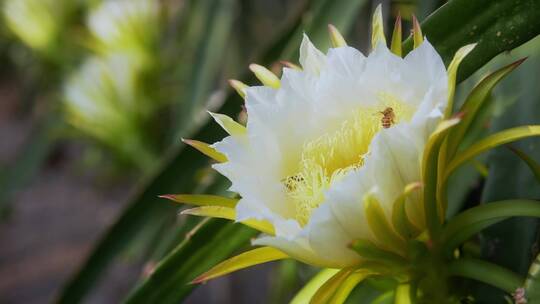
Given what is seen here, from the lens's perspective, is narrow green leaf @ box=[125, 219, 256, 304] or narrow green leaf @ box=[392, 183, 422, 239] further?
narrow green leaf @ box=[125, 219, 256, 304]

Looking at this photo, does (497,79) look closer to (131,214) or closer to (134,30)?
(131,214)

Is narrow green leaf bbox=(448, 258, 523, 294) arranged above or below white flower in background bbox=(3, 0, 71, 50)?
below

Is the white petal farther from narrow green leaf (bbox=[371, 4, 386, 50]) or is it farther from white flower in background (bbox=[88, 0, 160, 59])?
white flower in background (bbox=[88, 0, 160, 59])

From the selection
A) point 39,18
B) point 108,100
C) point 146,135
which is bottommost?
point 146,135

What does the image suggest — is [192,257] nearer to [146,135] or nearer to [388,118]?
[388,118]

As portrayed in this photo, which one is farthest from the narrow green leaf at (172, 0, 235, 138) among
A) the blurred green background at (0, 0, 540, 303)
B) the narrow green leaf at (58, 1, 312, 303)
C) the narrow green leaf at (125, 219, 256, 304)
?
the narrow green leaf at (125, 219, 256, 304)

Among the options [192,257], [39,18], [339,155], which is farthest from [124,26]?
[339,155]

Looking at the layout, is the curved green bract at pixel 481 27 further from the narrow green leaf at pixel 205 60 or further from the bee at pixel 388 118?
the narrow green leaf at pixel 205 60
